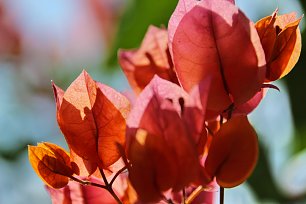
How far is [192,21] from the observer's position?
0.50 metres

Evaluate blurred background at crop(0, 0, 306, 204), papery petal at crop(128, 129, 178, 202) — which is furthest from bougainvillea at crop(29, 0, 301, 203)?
blurred background at crop(0, 0, 306, 204)

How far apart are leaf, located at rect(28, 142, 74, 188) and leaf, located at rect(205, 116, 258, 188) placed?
120 millimetres

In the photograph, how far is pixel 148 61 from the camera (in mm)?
617

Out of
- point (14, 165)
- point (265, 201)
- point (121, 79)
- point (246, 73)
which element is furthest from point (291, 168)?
point (246, 73)

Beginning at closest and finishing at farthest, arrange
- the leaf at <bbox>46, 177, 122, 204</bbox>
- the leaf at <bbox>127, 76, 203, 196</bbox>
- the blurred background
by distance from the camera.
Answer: the leaf at <bbox>127, 76, 203, 196</bbox> < the leaf at <bbox>46, 177, 122, 204</bbox> < the blurred background

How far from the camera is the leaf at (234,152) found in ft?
1.58

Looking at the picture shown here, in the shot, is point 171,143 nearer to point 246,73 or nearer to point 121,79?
point 246,73

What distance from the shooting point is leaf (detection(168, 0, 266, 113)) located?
50 centimetres

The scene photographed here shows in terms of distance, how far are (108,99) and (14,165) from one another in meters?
0.86

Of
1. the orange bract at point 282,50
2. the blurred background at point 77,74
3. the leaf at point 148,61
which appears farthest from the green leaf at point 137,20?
the orange bract at point 282,50

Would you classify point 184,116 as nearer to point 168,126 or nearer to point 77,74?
point 168,126

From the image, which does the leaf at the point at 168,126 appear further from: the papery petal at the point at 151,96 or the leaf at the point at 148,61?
the leaf at the point at 148,61

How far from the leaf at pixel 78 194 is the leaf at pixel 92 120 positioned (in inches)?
2.1

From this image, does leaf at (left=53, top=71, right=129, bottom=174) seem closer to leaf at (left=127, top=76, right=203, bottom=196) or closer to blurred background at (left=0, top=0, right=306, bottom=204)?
leaf at (left=127, top=76, right=203, bottom=196)
